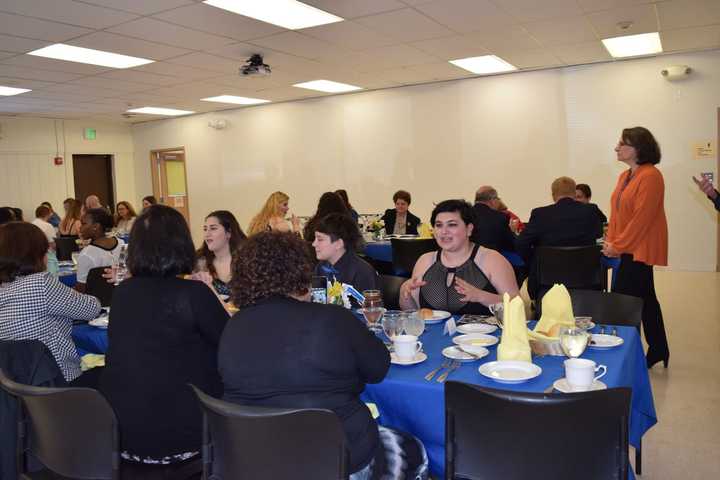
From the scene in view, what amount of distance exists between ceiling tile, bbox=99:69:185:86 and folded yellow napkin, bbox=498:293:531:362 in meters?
6.71

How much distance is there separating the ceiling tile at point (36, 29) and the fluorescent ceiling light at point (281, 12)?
1.56 metres

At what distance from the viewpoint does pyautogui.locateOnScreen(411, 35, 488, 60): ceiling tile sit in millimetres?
6543

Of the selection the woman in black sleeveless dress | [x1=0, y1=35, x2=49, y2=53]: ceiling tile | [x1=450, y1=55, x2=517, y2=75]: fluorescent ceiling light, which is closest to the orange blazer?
the woman in black sleeveless dress

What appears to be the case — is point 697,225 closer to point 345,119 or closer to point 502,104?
point 502,104

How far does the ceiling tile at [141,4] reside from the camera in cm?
475

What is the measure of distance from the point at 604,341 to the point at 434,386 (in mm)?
749

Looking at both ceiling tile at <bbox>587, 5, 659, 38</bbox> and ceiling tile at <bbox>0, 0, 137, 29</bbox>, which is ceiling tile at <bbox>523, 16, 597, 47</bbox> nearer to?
ceiling tile at <bbox>587, 5, 659, 38</bbox>

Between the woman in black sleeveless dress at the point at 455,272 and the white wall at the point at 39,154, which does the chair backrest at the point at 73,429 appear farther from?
the white wall at the point at 39,154

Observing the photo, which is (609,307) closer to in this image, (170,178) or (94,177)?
(170,178)

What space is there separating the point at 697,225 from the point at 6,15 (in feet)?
26.6

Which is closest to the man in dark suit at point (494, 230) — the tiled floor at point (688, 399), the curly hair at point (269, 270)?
the tiled floor at point (688, 399)

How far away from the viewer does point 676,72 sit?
7637 millimetres

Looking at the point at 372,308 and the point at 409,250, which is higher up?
the point at 372,308

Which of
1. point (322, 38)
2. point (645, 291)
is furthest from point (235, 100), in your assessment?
point (645, 291)
